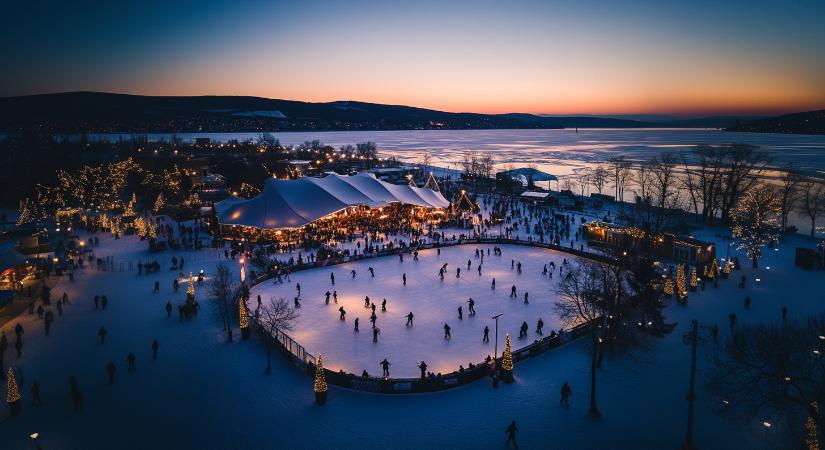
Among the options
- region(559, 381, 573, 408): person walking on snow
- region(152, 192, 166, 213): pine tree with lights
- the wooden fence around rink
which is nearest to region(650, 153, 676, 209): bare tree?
the wooden fence around rink

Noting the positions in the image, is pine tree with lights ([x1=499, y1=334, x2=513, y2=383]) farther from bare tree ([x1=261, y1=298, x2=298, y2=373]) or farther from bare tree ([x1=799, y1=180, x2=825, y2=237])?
bare tree ([x1=799, y1=180, x2=825, y2=237])

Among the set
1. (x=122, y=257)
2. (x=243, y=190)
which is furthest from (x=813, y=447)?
(x=243, y=190)

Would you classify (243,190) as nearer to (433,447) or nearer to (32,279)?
(32,279)

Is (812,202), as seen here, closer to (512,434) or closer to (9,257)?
(512,434)

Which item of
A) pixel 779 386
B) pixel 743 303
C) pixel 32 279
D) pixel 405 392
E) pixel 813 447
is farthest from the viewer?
pixel 32 279

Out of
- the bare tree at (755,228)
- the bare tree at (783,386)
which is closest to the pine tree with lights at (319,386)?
the bare tree at (783,386)

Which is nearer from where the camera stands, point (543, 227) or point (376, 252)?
point (376, 252)
